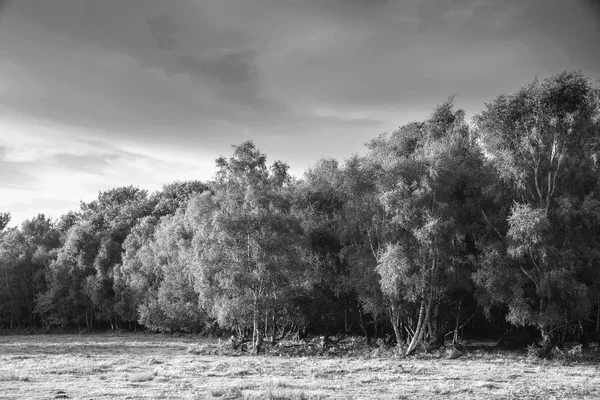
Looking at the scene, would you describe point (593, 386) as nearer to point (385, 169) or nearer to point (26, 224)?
point (385, 169)

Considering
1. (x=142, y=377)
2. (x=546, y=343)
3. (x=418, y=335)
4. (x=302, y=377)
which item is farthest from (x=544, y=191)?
(x=142, y=377)

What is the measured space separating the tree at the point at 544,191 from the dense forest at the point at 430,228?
3.7 inches

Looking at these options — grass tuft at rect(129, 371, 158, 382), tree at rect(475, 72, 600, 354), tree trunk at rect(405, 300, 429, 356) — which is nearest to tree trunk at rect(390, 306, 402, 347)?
tree trunk at rect(405, 300, 429, 356)

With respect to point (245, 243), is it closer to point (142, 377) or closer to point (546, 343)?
point (142, 377)

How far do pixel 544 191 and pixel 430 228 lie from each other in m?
9.68

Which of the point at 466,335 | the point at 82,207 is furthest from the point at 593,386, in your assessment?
the point at 82,207

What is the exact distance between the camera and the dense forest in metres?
31.5

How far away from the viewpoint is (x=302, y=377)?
77.4 feet

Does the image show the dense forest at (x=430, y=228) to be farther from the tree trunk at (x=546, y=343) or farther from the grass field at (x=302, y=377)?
the grass field at (x=302, y=377)

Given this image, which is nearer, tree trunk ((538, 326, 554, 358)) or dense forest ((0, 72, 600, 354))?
dense forest ((0, 72, 600, 354))

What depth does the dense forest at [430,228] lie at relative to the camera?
31500 millimetres

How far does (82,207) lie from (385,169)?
87.9 metres

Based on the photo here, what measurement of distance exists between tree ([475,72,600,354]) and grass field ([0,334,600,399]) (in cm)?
387

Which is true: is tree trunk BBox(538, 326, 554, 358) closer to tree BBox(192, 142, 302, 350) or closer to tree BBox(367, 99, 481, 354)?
tree BBox(367, 99, 481, 354)
